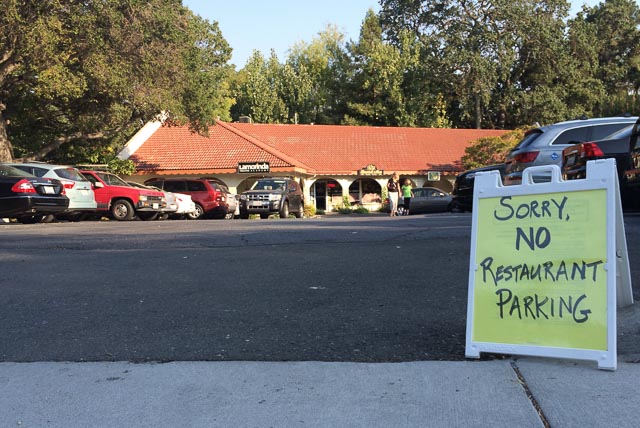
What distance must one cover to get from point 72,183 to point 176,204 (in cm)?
445

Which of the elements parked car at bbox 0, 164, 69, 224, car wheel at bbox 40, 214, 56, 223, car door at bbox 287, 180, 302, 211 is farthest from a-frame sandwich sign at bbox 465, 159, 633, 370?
car door at bbox 287, 180, 302, 211

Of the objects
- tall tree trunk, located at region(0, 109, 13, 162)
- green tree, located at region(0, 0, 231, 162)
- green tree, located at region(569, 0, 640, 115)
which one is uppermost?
green tree, located at region(569, 0, 640, 115)

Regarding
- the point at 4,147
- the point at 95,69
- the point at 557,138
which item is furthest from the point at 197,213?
the point at 557,138

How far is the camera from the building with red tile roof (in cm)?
3312

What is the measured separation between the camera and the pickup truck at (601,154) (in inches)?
414

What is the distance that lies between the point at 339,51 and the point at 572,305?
5403 cm

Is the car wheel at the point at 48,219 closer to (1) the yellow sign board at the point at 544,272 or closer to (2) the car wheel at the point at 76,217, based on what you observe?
(2) the car wheel at the point at 76,217

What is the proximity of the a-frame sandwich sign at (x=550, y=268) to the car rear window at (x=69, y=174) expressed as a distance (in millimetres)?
15272

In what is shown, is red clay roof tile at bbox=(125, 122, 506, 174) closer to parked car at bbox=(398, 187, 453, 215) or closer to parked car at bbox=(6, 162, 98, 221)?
parked car at bbox=(398, 187, 453, 215)

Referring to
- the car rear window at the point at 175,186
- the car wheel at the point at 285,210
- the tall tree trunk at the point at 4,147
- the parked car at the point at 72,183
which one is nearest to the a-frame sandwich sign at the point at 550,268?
the parked car at the point at 72,183

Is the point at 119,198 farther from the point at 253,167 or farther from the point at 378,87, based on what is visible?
the point at 378,87

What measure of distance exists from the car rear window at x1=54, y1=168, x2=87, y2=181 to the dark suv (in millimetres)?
6443

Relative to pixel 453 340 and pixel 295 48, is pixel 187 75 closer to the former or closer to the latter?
pixel 453 340

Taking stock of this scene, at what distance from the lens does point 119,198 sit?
19.7 meters
